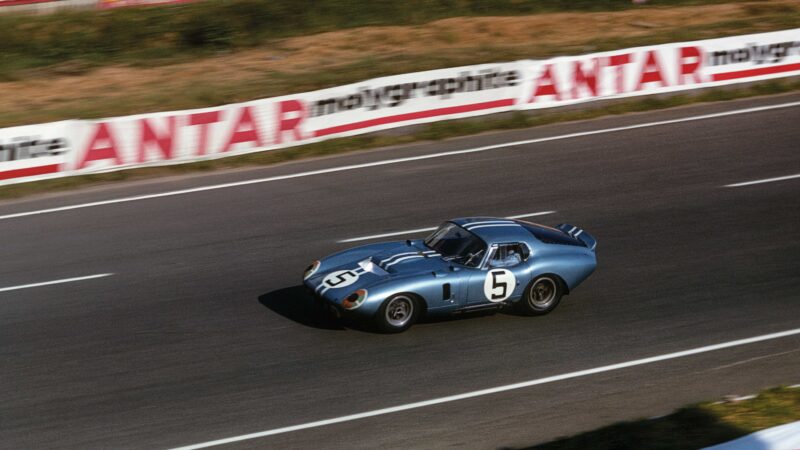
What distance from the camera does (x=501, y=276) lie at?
11367 millimetres

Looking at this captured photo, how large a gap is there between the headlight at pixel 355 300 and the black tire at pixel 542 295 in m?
2.03

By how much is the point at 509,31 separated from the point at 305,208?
12843 millimetres

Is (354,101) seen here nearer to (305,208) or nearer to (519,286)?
(305,208)

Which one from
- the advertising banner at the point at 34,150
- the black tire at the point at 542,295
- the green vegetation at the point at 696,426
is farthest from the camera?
the advertising banner at the point at 34,150

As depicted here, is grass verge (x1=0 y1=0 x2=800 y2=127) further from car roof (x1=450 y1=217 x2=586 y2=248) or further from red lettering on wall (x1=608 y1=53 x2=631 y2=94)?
car roof (x1=450 y1=217 x2=586 y2=248)

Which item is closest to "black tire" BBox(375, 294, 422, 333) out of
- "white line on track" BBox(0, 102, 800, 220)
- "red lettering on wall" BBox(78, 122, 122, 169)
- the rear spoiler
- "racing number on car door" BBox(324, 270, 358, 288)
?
"racing number on car door" BBox(324, 270, 358, 288)

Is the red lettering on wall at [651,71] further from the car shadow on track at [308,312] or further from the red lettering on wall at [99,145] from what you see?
the red lettering on wall at [99,145]

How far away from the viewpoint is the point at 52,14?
26641 mm

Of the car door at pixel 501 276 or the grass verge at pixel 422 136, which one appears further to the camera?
the grass verge at pixel 422 136

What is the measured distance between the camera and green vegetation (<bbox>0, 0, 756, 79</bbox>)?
83.8 ft

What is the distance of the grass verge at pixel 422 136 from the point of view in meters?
17.4

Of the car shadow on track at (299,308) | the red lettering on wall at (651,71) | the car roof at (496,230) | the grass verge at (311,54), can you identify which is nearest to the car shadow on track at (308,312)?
the car shadow on track at (299,308)

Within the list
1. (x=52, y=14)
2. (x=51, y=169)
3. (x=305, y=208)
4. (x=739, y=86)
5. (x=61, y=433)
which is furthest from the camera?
(x=52, y=14)

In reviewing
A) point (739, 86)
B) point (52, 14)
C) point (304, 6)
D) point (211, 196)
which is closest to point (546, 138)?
point (739, 86)
